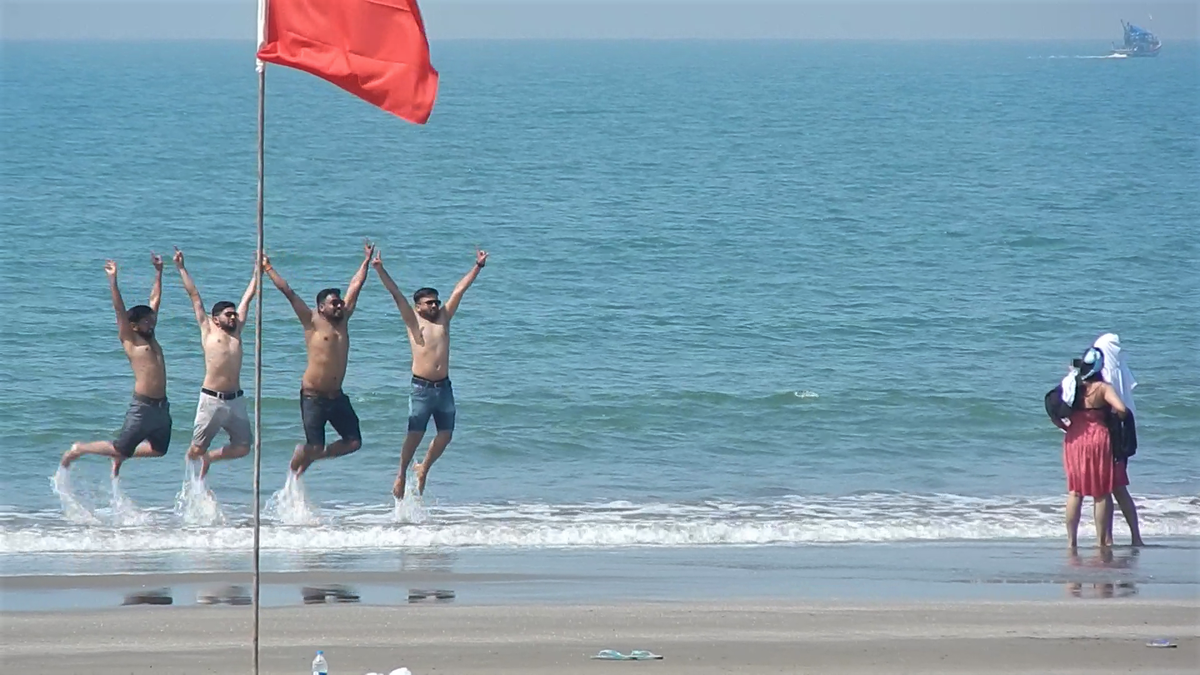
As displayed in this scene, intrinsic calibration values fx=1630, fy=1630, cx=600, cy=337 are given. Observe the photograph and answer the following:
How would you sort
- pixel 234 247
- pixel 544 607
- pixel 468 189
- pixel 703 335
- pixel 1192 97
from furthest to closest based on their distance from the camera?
pixel 1192 97 < pixel 468 189 < pixel 234 247 < pixel 703 335 < pixel 544 607

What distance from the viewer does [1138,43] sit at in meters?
162

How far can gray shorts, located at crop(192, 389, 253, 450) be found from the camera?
1229 centimetres

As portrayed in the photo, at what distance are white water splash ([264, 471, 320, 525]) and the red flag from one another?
5.18 meters

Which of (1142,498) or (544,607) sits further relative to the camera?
(1142,498)

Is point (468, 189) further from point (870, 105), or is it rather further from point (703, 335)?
point (870, 105)

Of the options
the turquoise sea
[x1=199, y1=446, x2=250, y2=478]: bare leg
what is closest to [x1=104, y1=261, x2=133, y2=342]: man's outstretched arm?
[x1=199, y1=446, x2=250, y2=478]: bare leg

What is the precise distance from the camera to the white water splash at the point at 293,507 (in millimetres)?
12469

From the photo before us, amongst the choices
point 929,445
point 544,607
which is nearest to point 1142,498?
point 929,445

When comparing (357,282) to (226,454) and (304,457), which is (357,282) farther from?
(226,454)

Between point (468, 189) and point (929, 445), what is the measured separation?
27.1 m

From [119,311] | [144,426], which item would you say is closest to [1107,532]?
[144,426]

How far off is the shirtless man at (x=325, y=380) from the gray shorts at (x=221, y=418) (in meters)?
0.46

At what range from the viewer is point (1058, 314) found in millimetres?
24531

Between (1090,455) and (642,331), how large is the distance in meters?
12.1
